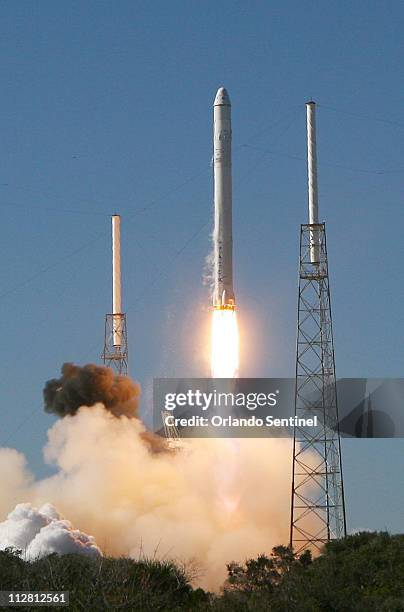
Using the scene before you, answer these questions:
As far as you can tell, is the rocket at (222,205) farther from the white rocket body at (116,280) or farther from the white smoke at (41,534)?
the white smoke at (41,534)

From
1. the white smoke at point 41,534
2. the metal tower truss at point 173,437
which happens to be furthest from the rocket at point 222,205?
the white smoke at point 41,534

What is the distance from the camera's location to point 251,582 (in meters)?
51.3

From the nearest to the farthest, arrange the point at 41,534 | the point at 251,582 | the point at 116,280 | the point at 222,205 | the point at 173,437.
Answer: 1. the point at 251,582
2. the point at 41,534
3. the point at 222,205
4. the point at 173,437
5. the point at 116,280

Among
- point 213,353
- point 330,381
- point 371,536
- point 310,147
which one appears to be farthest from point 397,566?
point 310,147

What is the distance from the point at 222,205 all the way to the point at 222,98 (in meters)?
5.36

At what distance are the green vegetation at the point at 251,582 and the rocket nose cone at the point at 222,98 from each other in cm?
2347

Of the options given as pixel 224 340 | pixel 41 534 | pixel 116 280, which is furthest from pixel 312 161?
pixel 41 534

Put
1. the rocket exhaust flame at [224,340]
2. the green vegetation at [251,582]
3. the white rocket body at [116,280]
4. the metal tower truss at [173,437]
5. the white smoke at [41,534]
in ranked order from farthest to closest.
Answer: the white rocket body at [116,280] → the metal tower truss at [173,437] → the rocket exhaust flame at [224,340] → the white smoke at [41,534] → the green vegetation at [251,582]

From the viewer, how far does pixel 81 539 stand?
67250 mm

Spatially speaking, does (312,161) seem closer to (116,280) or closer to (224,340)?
(224,340)

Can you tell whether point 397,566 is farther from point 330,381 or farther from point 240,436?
point 240,436

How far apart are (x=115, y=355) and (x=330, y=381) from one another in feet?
51.7

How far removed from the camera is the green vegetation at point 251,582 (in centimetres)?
4288

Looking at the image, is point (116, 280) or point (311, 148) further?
point (116, 280)
